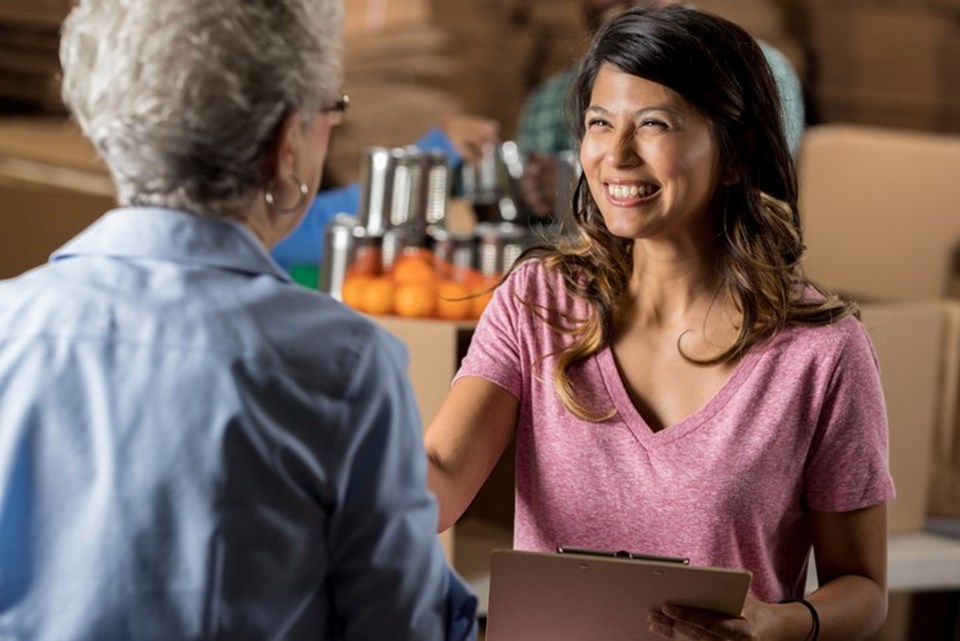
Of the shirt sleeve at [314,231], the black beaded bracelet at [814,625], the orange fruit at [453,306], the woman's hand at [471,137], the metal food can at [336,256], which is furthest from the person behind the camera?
the woman's hand at [471,137]

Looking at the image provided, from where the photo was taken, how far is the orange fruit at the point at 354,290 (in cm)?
285

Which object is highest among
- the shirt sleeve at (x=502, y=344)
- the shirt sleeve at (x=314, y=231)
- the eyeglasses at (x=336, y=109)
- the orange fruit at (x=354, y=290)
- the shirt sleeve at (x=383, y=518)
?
the eyeglasses at (x=336, y=109)

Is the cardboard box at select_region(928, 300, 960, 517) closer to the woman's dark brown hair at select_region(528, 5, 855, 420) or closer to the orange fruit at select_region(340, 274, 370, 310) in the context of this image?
the orange fruit at select_region(340, 274, 370, 310)

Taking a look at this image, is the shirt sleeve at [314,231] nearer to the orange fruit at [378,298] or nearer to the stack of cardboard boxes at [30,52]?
the orange fruit at [378,298]

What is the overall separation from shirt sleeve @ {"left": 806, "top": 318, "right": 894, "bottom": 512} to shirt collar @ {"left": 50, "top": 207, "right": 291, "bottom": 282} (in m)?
0.83

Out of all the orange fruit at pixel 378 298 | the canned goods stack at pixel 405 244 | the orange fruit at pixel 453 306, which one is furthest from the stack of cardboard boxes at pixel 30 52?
the orange fruit at pixel 453 306

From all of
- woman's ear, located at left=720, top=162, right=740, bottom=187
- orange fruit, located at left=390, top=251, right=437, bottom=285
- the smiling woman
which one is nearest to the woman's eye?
the smiling woman

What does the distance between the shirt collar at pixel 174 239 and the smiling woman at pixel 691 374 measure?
689 mm

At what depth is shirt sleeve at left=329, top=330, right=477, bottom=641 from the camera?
44.9 inches

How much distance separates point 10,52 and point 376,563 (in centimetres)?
380

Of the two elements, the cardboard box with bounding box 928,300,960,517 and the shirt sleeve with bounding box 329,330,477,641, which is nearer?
the shirt sleeve with bounding box 329,330,477,641

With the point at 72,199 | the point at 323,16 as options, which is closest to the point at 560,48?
the point at 72,199

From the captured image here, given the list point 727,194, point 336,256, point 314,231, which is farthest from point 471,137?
point 727,194

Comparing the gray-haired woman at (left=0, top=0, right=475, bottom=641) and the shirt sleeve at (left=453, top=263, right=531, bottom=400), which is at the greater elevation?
the gray-haired woman at (left=0, top=0, right=475, bottom=641)
